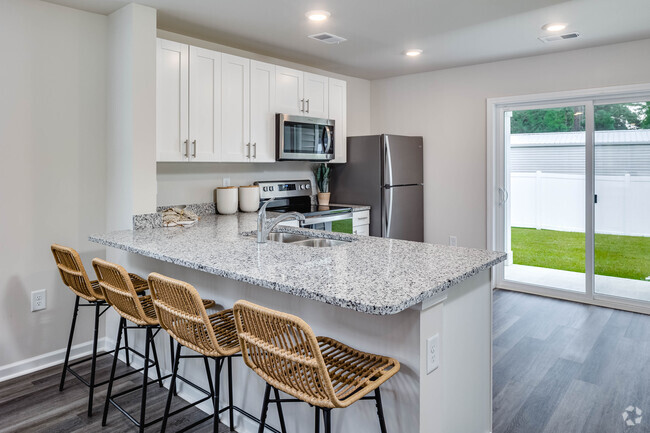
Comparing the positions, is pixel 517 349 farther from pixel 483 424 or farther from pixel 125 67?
pixel 125 67

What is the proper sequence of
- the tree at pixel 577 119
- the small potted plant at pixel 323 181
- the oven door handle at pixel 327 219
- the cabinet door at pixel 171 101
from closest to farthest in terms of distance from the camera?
1. the cabinet door at pixel 171 101
2. the oven door handle at pixel 327 219
3. the tree at pixel 577 119
4. the small potted plant at pixel 323 181

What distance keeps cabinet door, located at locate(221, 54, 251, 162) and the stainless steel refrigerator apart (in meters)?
1.36

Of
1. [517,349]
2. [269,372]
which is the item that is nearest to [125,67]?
[269,372]

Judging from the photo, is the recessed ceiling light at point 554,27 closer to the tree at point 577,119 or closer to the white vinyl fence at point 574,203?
the tree at point 577,119

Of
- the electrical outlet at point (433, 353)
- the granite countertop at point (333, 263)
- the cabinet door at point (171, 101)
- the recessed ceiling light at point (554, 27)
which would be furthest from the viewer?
the recessed ceiling light at point (554, 27)

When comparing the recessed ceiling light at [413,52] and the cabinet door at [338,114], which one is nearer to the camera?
the recessed ceiling light at [413,52]

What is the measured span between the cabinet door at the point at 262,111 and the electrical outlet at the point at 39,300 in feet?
5.77

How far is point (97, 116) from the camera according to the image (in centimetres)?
316

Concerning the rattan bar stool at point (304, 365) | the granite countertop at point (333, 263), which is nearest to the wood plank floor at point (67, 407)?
the granite countertop at point (333, 263)

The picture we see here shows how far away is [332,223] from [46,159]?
230 cm

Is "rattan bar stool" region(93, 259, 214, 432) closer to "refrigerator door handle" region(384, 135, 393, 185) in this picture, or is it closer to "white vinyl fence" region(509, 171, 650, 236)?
"refrigerator door handle" region(384, 135, 393, 185)

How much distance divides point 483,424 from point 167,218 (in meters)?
2.31

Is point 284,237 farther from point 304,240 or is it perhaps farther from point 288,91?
point 288,91

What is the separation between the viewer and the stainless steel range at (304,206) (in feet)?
13.2
